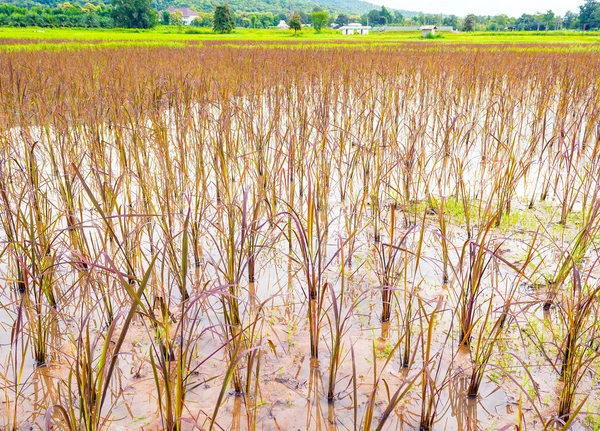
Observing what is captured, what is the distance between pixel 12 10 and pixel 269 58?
208 ft

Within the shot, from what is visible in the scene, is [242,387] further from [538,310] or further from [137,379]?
[538,310]

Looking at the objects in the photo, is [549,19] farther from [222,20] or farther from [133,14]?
[133,14]

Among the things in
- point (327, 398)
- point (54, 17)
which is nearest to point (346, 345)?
point (327, 398)

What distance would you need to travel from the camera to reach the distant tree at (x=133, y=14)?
178 feet

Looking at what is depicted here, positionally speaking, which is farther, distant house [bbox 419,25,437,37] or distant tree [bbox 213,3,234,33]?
distant tree [bbox 213,3,234,33]

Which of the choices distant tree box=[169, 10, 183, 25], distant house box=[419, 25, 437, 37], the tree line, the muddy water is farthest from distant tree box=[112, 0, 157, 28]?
the muddy water

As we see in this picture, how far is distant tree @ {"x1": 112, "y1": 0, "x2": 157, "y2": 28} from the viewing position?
5419 centimetres

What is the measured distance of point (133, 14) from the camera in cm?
5419

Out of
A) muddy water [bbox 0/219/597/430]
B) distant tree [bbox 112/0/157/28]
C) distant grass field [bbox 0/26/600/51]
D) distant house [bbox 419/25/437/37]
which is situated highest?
distant tree [bbox 112/0/157/28]

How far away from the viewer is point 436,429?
146 cm

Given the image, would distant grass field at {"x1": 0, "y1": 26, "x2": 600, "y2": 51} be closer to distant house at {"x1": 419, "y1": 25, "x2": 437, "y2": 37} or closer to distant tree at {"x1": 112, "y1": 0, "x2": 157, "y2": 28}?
distant house at {"x1": 419, "y1": 25, "x2": 437, "y2": 37}

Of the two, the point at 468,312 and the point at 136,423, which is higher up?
the point at 468,312

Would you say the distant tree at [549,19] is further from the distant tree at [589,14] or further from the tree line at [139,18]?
the distant tree at [589,14]

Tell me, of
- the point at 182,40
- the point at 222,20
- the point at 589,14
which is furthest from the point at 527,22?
the point at 182,40
